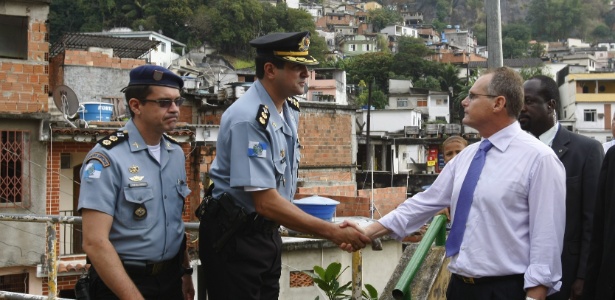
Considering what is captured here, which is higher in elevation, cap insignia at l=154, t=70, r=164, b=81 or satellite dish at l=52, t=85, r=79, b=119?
satellite dish at l=52, t=85, r=79, b=119

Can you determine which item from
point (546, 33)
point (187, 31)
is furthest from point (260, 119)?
point (546, 33)

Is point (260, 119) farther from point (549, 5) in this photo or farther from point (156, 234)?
point (549, 5)

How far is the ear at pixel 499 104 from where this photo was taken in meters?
3.36

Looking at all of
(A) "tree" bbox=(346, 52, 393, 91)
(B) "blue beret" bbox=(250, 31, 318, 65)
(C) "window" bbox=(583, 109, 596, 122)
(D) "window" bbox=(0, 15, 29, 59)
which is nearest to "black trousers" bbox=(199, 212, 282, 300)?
(B) "blue beret" bbox=(250, 31, 318, 65)

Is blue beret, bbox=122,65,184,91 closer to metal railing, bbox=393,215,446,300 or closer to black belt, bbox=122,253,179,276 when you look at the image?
black belt, bbox=122,253,179,276

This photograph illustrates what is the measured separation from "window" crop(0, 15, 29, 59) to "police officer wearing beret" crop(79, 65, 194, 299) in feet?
36.4

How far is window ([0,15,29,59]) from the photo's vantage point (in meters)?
13.6

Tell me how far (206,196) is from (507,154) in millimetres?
1426

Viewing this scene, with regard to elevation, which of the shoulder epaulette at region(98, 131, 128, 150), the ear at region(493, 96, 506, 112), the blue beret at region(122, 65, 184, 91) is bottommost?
the shoulder epaulette at region(98, 131, 128, 150)

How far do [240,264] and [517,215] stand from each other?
4.11 feet

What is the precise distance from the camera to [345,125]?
2912cm

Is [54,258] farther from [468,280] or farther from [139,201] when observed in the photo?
[468,280]

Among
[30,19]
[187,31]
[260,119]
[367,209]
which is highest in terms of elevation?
[187,31]

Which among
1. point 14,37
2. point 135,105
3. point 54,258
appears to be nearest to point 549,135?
point 135,105
